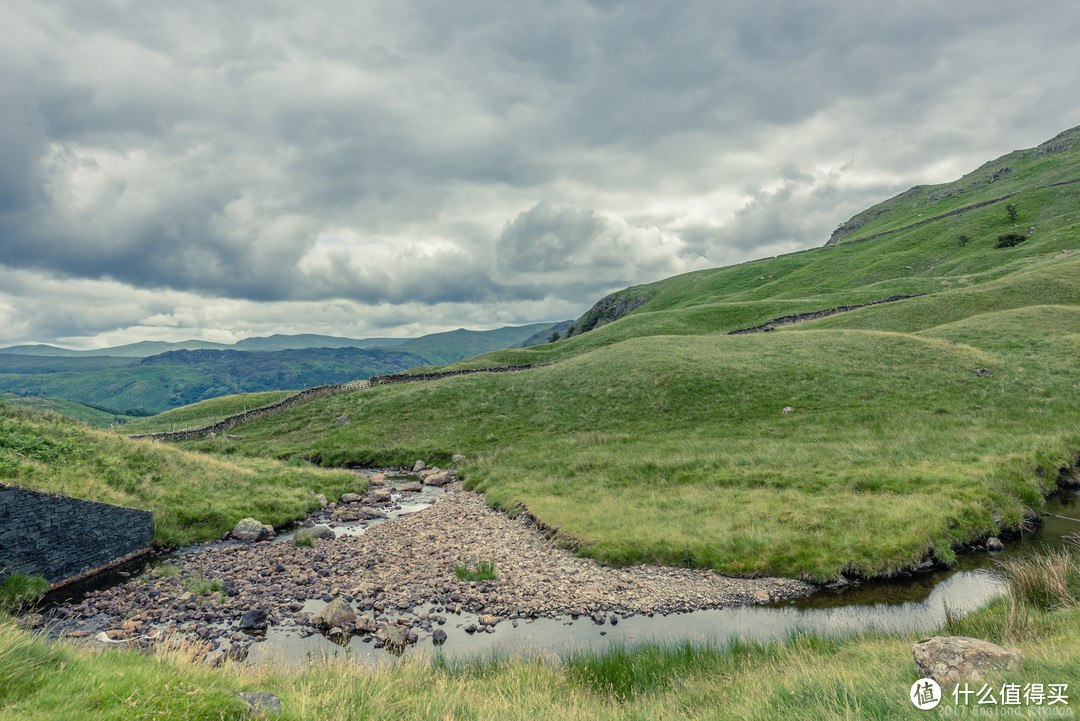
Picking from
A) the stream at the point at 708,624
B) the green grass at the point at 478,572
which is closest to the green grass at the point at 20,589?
the stream at the point at 708,624

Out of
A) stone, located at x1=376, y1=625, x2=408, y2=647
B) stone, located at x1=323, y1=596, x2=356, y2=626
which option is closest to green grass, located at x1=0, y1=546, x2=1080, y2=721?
stone, located at x1=376, y1=625, x2=408, y2=647

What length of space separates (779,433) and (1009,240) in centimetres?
10836

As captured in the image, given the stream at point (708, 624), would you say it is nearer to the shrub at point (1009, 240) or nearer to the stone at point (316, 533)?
the stone at point (316, 533)

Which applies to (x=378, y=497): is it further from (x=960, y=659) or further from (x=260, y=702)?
(x=960, y=659)

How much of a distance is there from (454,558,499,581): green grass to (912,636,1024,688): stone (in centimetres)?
1215

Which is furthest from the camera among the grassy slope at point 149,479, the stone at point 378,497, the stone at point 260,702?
the stone at point 378,497

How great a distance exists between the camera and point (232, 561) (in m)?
18.7

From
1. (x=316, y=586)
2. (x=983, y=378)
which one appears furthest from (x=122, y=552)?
(x=983, y=378)

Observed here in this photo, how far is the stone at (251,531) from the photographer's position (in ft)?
71.4

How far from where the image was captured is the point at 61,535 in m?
16.3

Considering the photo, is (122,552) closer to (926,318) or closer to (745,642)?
(745,642)

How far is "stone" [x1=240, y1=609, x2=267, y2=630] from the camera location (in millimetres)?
13992

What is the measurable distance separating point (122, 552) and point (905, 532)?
29.0 metres

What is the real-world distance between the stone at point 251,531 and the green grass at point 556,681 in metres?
14.1
